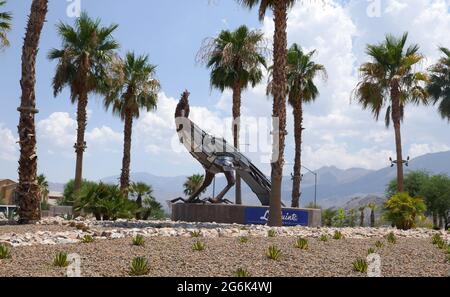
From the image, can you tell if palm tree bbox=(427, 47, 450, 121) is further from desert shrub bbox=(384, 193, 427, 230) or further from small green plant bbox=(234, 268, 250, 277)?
small green plant bbox=(234, 268, 250, 277)

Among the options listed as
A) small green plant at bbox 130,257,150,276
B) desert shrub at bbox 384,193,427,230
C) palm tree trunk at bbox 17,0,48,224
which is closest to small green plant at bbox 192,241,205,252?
small green plant at bbox 130,257,150,276

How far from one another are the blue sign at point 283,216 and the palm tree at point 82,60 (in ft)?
39.0

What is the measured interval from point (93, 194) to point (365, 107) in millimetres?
16153

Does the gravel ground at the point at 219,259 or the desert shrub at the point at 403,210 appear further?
the desert shrub at the point at 403,210

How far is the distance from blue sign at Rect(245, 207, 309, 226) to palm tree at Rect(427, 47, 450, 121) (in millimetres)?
16637

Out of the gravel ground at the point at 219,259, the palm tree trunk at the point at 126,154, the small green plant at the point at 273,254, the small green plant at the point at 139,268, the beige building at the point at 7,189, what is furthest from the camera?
the beige building at the point at 7,189

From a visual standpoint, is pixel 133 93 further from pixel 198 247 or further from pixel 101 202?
pixel 198 247

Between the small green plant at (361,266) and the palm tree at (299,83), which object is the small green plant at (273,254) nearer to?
the small green plant at (361,266)

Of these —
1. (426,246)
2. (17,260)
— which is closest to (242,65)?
(426,246)

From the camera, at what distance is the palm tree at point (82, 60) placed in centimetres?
3092

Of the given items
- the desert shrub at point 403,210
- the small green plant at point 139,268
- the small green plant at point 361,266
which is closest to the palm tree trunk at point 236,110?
the desert shrub at point 403,210

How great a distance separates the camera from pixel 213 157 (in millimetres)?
23359
